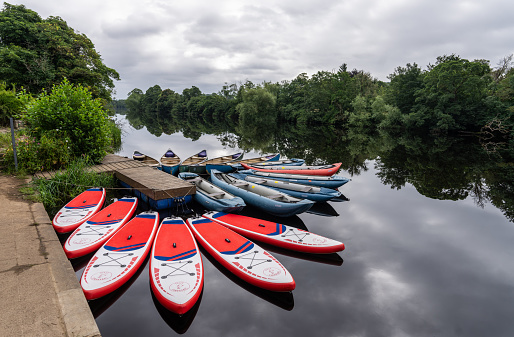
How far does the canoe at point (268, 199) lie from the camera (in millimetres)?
8156

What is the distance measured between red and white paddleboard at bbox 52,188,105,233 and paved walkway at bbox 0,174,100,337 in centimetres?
128

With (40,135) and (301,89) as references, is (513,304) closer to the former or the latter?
(40,135)

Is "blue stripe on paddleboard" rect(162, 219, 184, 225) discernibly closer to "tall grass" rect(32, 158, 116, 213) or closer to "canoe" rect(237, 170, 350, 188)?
"tall grass" rect(32, 158, 116, 213)

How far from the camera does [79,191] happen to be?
9023 millimetres

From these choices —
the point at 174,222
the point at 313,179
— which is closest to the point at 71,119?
the point at 174,222

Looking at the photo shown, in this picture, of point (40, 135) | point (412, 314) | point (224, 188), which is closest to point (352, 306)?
point (412, 314)

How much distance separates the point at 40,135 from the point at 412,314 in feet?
42.0

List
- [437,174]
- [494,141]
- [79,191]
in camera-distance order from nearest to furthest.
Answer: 1. [79,191]
2. [437,174]
3. [494,141]

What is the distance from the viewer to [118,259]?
17.8 feet

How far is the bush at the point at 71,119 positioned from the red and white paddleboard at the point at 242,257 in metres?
6.57

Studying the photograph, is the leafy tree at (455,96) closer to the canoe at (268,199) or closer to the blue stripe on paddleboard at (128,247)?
the canoe at (268,199)

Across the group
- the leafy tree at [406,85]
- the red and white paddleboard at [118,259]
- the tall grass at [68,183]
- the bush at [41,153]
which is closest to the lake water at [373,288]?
the red and white paddleboard at [118,259]

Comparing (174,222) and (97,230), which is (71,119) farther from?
(174,222)

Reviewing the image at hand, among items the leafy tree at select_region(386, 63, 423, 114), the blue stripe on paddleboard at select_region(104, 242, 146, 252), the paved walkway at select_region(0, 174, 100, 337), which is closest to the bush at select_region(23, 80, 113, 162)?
the paved walkway at select_region(0, 174, 100, 337)
